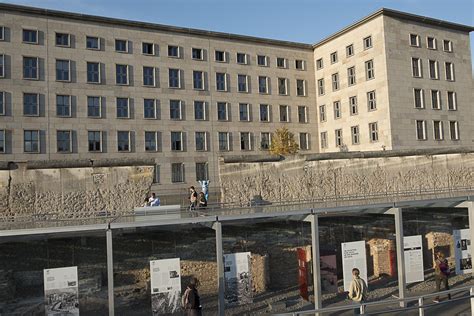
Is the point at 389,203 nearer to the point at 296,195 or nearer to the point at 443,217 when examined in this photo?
the point at 443,217

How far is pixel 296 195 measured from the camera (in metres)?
26.6

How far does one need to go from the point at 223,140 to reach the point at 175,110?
5.39 metres

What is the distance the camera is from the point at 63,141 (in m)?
35.6

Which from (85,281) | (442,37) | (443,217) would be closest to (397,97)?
(442,37)

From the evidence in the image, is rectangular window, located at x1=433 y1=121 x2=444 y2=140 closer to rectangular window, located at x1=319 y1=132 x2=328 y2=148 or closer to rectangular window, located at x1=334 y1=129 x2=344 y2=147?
rectangular window, located at x1=334 y1=129 x2=344 y2=147

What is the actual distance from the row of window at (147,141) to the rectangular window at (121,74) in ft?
14.1

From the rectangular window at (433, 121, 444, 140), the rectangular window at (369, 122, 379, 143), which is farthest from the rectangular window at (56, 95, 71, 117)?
the rectangular window at (433, 121, 444, 140)

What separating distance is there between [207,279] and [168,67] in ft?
88.5

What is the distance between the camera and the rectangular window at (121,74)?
37719 millimetres

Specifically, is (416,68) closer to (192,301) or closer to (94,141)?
(94,141)

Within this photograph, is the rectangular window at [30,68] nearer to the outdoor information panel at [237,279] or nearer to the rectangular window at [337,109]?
the outdoor information panel at [237,279]

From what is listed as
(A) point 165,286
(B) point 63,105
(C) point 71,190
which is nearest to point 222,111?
(B) point 63,105

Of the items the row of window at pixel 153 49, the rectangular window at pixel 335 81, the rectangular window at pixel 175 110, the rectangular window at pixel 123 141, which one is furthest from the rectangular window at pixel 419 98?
the rectangular window at pixel 123 141

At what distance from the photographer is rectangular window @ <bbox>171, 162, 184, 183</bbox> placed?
3916cm
